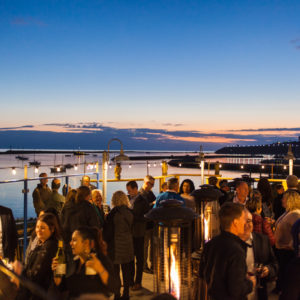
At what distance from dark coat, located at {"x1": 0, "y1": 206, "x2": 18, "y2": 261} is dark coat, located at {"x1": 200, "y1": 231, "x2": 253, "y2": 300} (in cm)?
305

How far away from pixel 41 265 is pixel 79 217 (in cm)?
178

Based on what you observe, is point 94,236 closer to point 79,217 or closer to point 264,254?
point 264,254

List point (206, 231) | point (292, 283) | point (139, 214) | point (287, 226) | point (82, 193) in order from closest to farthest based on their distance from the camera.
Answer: point (292, 283) → point (287, 226) → point (206, 231) → point (82, 193) → point (139, 214)

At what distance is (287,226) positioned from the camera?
466 centimetres

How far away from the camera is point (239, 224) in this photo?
2.97 m

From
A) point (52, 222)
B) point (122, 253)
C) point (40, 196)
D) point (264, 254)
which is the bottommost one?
point (122, 253)

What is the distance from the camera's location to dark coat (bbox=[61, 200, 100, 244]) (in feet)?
17.2

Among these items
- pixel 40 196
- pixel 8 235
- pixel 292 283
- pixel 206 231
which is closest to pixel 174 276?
pixel 292 283

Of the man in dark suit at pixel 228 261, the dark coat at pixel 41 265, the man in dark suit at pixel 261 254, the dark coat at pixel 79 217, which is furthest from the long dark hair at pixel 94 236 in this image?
the dark coat at pixel 79 217

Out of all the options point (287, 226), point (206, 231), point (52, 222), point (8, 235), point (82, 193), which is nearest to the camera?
point (52, 222)

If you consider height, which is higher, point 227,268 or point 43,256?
point 227,268

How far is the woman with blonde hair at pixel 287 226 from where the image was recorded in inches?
180

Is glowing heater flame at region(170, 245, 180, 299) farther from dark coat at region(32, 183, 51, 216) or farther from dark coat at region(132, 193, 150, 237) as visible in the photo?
dark coat at region(32, 183, 51, 216)

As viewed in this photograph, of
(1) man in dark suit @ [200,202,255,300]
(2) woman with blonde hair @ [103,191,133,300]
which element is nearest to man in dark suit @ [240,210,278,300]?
(1) man in dark suit @ [200,202,255,300]
